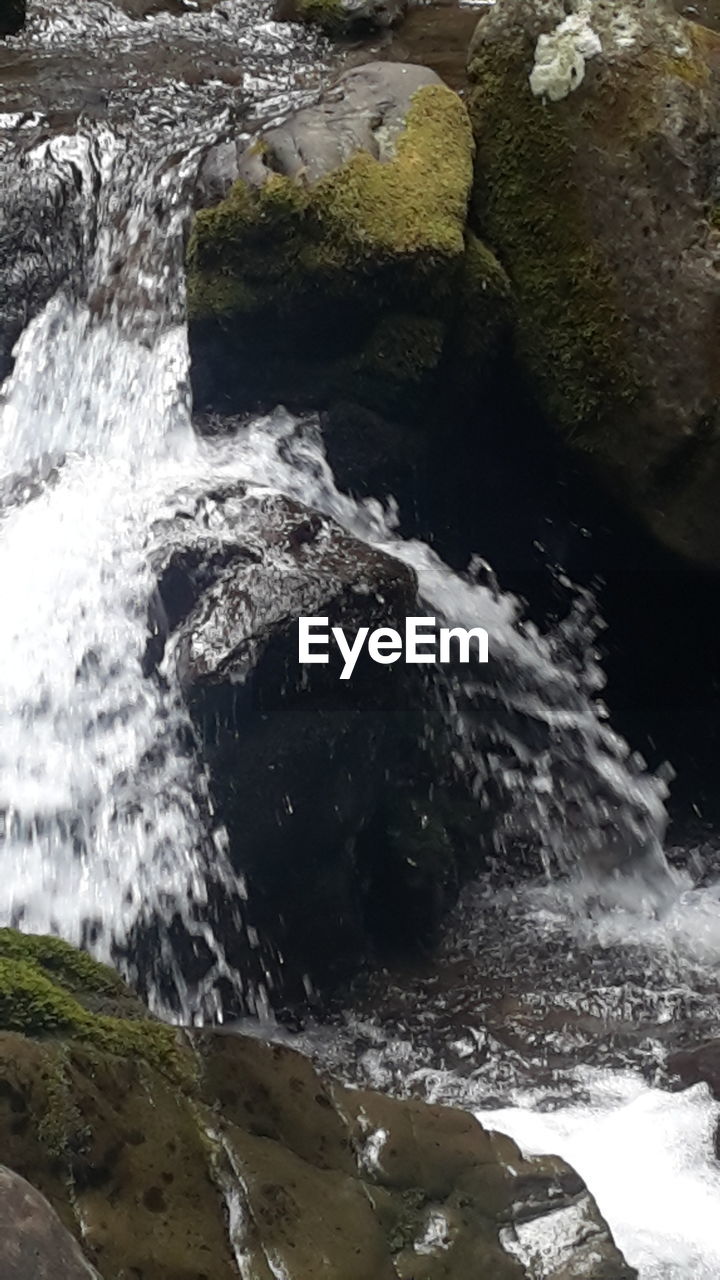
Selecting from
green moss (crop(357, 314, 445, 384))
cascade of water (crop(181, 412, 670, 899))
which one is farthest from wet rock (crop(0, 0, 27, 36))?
green moss (crop(357, 314, 445, 384))

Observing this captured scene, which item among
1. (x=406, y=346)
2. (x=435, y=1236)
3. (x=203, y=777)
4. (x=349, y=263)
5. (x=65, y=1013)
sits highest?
(x=349, y=263)

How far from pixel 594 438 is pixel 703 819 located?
2270mm

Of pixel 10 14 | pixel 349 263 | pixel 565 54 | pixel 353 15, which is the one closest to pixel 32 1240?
pixel 349 263

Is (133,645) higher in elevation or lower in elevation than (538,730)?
higher

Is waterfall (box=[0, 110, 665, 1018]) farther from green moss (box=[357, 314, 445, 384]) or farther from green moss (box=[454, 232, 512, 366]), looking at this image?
green moss (box=[454, 232, 512, 366])

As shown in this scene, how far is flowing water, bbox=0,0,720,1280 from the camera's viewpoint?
5723 millimetres

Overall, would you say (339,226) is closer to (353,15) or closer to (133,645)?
(133,645)

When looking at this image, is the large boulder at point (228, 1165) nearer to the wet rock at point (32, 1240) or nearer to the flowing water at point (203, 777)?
the wet rock at point (32, 1240)

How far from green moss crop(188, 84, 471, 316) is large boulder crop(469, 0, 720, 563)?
33 centimetres

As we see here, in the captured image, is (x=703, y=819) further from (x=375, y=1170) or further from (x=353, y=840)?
(x=375, y=1170)

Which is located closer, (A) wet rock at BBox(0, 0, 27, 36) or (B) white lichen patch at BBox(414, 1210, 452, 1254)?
(B) white lichen patch at BBox(414, 1210, 452, 1254)

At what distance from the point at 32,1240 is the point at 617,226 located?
18.1 ft

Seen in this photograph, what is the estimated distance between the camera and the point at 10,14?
8.30 metres

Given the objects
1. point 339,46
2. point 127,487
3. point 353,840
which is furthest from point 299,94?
point 353,840
